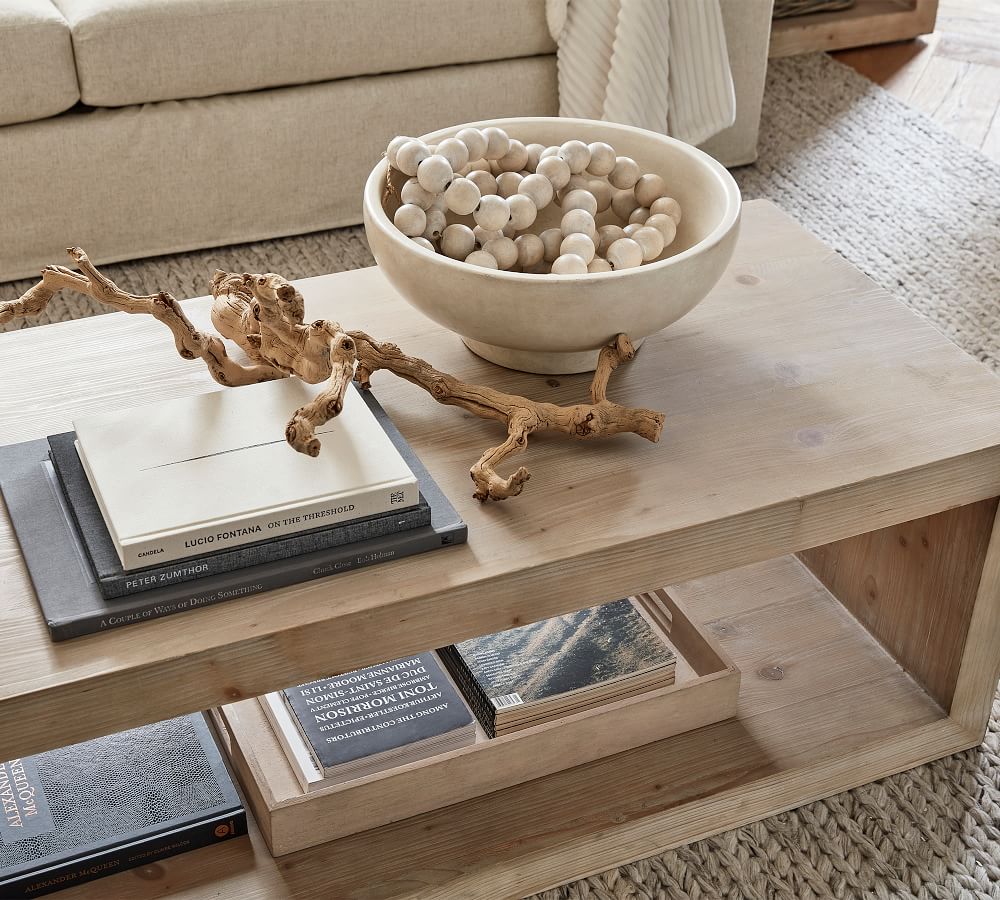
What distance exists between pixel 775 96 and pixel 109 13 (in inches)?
59.7

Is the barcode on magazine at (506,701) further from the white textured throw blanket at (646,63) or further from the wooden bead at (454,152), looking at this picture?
the white textured throw blanket at (646,63)

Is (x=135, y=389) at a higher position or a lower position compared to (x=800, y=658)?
higher

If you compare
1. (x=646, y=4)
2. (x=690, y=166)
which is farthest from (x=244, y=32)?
(x=690, y=166)

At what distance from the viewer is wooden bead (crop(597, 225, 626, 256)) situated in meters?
1.15

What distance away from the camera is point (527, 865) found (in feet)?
3.62

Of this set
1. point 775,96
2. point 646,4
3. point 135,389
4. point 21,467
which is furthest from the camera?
point 775,96

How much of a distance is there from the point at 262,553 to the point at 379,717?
0.31 metres

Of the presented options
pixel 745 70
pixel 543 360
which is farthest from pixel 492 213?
pixel 745 70

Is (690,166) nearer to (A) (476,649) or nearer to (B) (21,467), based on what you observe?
(A) (476,649)

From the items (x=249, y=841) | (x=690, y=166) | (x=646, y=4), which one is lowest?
A: (x=249, y=841)

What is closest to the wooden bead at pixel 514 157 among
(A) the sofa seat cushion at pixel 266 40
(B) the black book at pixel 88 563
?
(B) the black book at pixel 88 563

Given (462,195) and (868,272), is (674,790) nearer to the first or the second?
(462,195)

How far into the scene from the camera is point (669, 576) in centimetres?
97

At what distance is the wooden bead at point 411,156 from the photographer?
1102 millimetres
